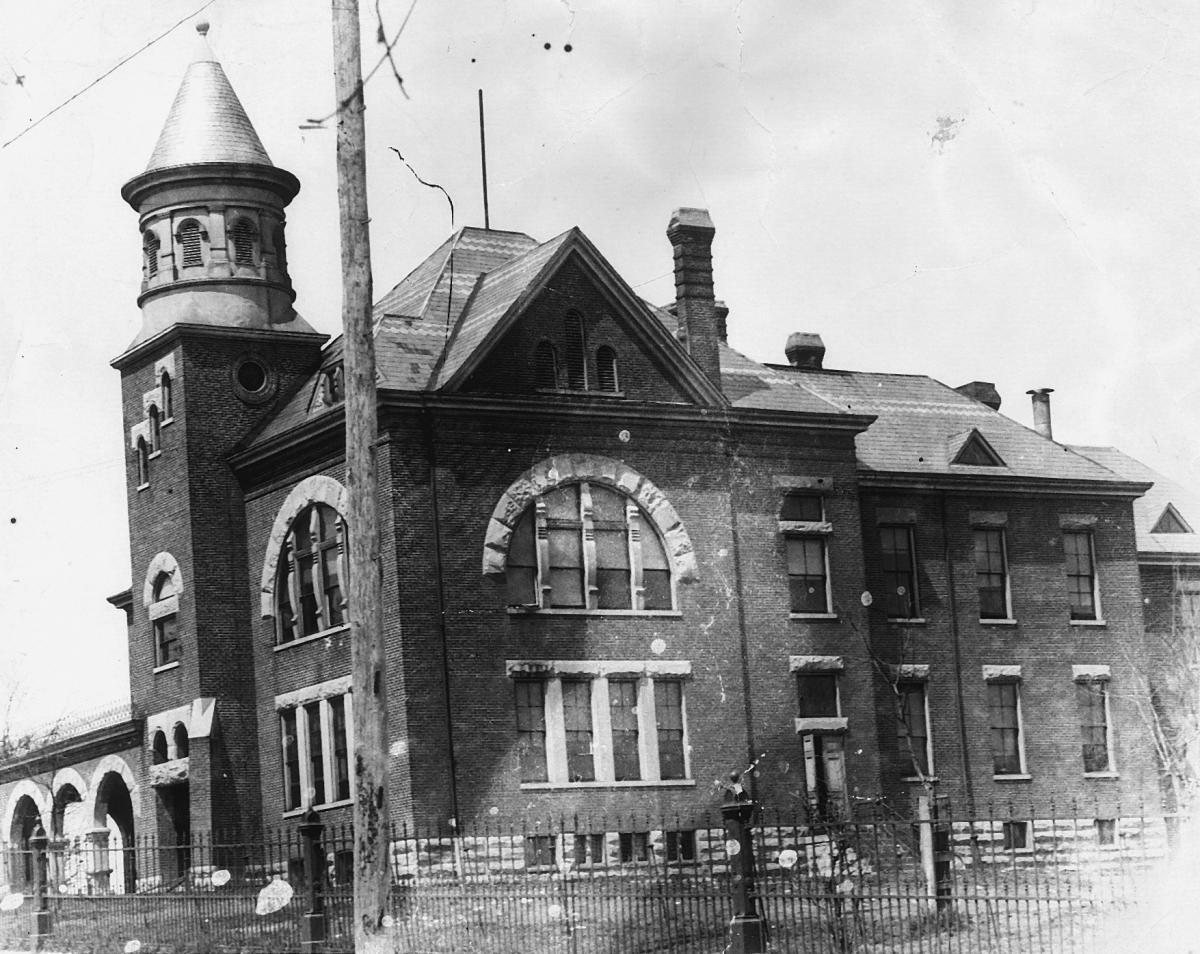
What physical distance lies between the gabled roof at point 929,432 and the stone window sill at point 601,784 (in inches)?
376

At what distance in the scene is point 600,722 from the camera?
36969 mm

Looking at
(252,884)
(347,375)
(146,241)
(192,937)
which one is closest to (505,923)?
(192,937)

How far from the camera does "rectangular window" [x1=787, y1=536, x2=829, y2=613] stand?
132ft

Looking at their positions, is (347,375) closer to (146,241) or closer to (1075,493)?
(146,241)

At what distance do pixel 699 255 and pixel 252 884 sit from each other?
1538 centimetres

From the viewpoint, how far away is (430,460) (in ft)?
118

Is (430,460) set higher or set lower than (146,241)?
lower

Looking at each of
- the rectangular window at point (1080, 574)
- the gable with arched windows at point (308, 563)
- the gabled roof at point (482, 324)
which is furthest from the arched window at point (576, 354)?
the rectangular window at point (1080, 574)

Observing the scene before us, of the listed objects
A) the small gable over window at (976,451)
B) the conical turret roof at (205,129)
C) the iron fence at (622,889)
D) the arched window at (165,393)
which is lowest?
the iron fence at (622,889)

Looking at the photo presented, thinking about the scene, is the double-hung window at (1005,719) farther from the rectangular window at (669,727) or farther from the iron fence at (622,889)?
the rectangular window at (669,727)

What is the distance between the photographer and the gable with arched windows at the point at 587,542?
36625mm

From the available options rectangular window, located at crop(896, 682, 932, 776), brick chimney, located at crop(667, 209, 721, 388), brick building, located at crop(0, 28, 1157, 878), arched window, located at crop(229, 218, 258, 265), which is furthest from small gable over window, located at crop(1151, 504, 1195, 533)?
arched window, located at crop(229, 218, 258, 265)

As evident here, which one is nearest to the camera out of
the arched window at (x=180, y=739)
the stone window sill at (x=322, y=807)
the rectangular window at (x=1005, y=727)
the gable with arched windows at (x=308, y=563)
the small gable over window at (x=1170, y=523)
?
the stone window sill at (x=322, y=807)

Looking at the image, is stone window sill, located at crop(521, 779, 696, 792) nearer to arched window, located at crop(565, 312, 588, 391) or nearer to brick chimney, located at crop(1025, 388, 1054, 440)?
arched window, located at crop(565, 312, 588, 391)
